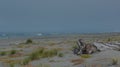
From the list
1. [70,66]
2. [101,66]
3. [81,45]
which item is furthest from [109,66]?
[81,45]

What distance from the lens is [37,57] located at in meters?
25.0

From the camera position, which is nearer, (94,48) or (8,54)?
(94,48)

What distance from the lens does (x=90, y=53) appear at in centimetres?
2569

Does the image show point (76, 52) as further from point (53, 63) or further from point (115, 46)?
point (53, 63)

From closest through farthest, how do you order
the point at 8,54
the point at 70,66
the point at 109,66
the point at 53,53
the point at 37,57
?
the point at 109,66 → the point at 70,66 → the point at 37,57 → the point at 53,53 → the point at 8,54

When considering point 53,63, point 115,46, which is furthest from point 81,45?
point 53,63

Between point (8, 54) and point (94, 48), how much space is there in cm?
825

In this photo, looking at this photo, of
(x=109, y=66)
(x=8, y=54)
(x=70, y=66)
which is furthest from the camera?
(x=8, y=54)

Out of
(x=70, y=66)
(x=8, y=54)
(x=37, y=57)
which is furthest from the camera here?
(x=8, y=54)

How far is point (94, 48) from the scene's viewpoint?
86.3ft

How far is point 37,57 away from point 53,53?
2.14m

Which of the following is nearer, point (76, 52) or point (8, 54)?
point (76, 52)

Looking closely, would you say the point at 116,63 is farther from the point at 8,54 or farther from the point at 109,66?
the point at 8,54

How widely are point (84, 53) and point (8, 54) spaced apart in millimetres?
7728
